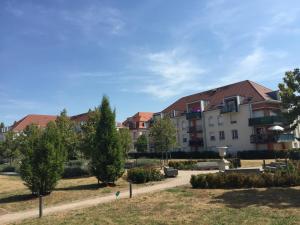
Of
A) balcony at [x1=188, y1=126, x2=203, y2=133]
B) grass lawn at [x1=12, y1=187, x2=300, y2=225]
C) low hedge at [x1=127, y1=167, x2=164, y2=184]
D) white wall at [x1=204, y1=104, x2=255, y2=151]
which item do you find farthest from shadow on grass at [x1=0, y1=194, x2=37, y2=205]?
balcony at [x1=188, y1=126, x2=203, y2=133]

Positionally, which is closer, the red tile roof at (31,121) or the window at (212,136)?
the window at (212,136)

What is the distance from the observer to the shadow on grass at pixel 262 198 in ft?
39.7

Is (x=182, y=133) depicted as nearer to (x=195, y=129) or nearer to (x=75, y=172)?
(x=195, y=129)

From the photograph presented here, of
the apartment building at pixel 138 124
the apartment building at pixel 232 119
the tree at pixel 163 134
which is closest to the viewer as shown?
the tree at pixel 163 134

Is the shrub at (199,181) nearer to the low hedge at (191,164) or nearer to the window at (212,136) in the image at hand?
the low hedge at (191,164)

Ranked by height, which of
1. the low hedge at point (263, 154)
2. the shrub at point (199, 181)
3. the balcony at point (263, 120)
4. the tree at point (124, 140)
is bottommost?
the shrub at point (199, 181)

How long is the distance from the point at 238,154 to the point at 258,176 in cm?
3340

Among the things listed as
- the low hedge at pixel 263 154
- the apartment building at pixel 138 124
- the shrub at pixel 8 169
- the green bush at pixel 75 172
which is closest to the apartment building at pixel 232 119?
the low hedge at pixel 263 154

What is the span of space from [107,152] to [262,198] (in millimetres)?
10352

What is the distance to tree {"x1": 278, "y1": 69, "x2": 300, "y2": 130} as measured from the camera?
14266 millimetres

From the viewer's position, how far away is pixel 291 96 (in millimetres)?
14289

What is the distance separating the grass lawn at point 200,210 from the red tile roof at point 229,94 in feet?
124

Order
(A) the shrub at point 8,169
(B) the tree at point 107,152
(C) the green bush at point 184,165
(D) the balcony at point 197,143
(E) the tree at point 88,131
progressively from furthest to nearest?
1. (D) the balcony at point 197,143
2. (A) the shrub at point 8,169
3. (E) the tree at point 88,131
4. (C) the green bush at point 184,165
5. (B) the tree at point 107,152

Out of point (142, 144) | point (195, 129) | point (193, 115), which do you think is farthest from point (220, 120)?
point (142, 144)
